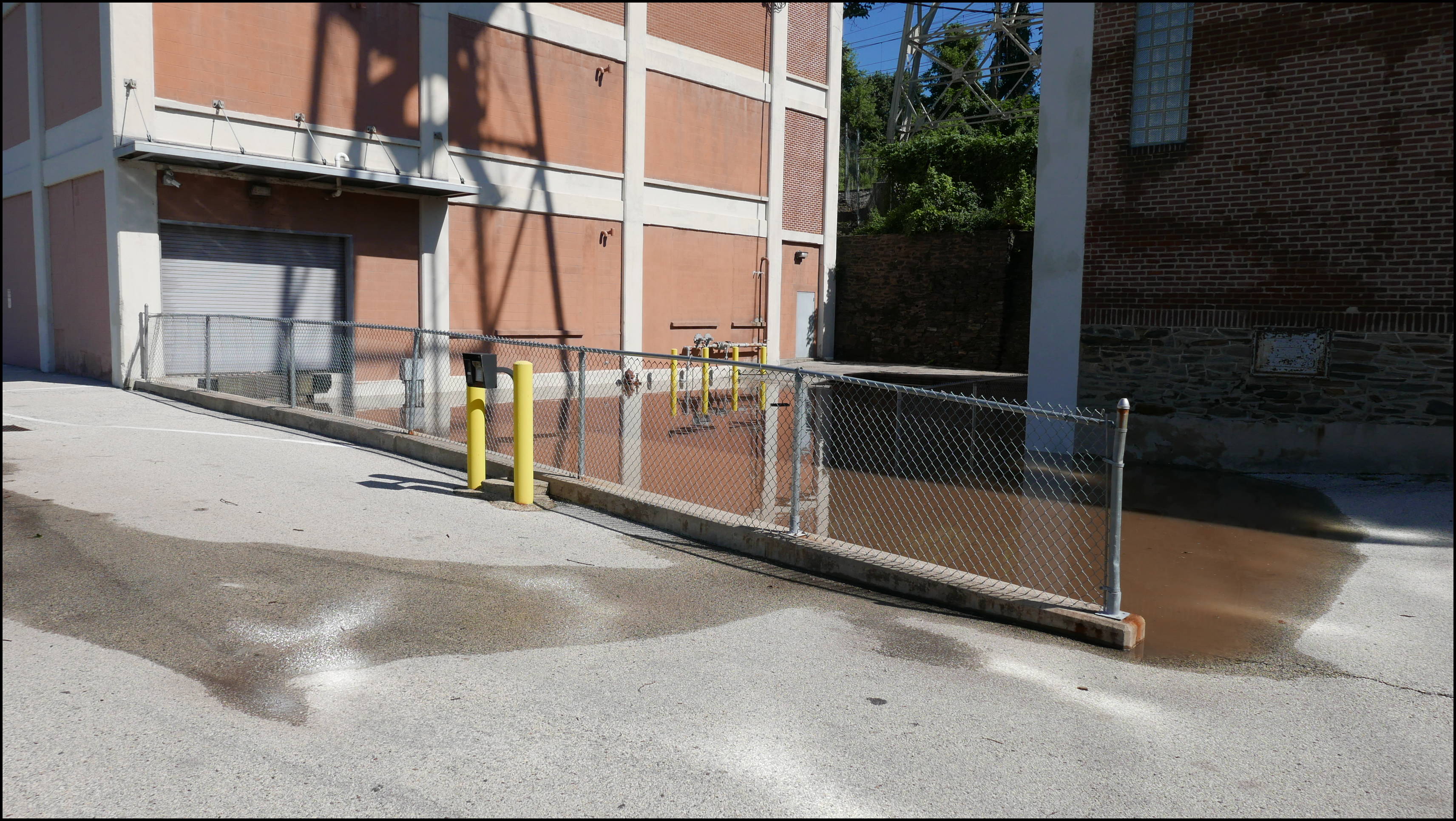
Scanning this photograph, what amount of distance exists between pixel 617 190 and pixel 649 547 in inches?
661

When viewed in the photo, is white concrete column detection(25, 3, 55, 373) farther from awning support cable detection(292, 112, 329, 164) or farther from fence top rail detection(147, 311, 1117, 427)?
fence top rail detection(147, 311, 1117, 427)

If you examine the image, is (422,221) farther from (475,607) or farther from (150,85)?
(475,607)

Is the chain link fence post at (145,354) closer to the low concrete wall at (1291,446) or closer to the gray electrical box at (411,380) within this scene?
the gray electrical box at (411,380)

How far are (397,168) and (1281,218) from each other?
Result: 14.7 metres

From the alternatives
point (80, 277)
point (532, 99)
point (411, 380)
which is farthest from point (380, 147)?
point (411, 380)

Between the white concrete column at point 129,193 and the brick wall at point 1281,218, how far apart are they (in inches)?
551

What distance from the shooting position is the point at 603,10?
22.6 m

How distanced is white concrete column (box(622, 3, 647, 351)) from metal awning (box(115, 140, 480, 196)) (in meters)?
4.53

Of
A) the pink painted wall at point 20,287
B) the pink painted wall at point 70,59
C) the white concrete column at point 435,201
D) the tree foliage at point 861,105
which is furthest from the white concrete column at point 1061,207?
the tree foliage at point 861,105

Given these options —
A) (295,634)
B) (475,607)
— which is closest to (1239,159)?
(475,607)

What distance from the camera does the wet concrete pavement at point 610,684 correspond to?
382cm

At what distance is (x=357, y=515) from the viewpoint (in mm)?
8133

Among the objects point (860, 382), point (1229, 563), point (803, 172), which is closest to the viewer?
point (860, 382)

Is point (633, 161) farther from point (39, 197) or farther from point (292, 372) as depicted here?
point (292, 372)
